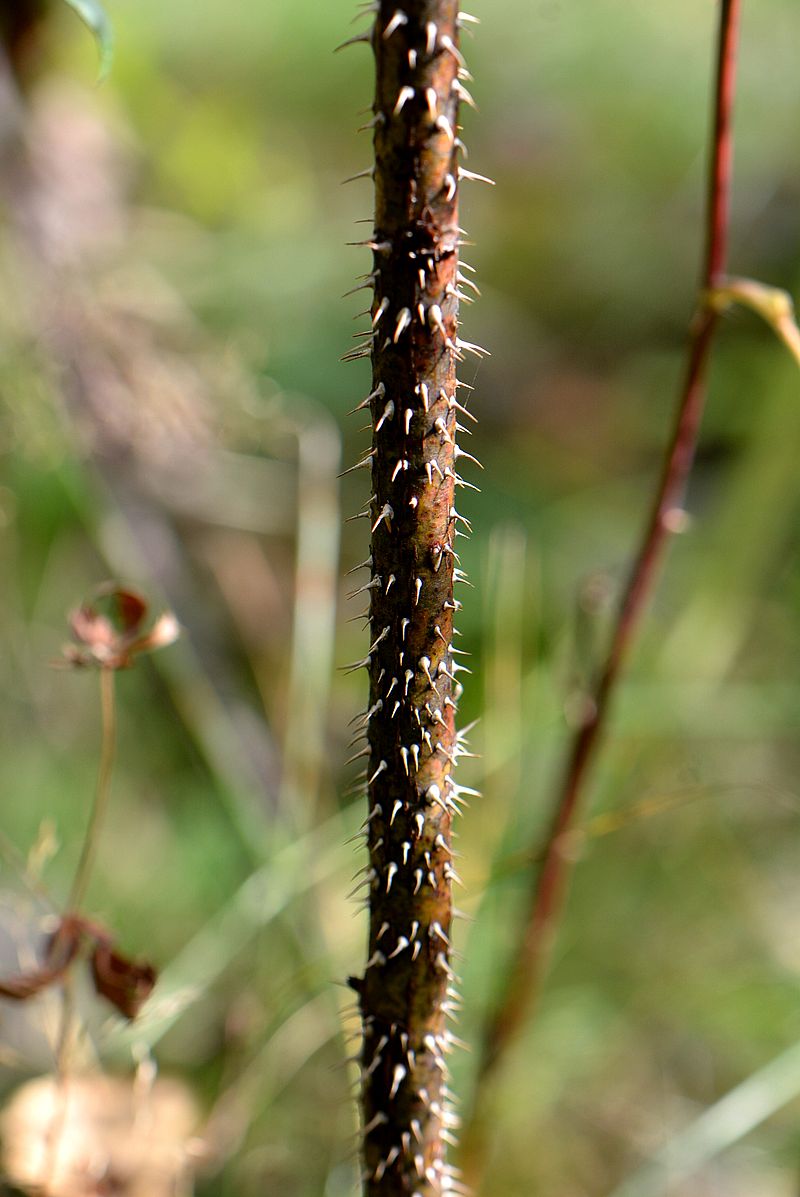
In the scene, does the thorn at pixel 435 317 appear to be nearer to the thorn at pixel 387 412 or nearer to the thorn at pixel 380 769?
the thorn at pixel 387 412

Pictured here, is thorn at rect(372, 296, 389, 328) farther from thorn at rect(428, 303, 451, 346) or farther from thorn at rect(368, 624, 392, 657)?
thorn at rect(368, 624, 392, 657)

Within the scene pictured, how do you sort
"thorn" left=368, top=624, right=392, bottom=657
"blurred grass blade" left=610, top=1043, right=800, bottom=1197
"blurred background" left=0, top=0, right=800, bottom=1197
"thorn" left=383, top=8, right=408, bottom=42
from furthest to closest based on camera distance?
1. "blurred background" left=0, top=0, right=800, bottom=1197
2. "blurred grass blade" left=610, top=1043, right=800, bottom=1197
3. "thorn" left=368, top=624, right=392, bottom=657
4. "thorn" left=383, top=8, right=408, bottom=42

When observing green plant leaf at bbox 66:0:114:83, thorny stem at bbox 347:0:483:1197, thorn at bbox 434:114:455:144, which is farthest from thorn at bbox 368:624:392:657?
green plant leaf at bbox 66:0:114:83

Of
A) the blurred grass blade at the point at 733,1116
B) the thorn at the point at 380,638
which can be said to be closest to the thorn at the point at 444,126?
the thorn at the point at 380,638

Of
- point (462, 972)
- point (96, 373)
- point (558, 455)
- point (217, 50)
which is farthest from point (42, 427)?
point (217, 50)

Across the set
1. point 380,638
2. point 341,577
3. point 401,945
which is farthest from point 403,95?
point 341,577

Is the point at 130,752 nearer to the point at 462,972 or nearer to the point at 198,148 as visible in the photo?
the point at 462,972

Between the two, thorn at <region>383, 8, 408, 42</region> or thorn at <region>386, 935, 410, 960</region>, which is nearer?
thorn at <region>383, 8, 408, 42</region>
